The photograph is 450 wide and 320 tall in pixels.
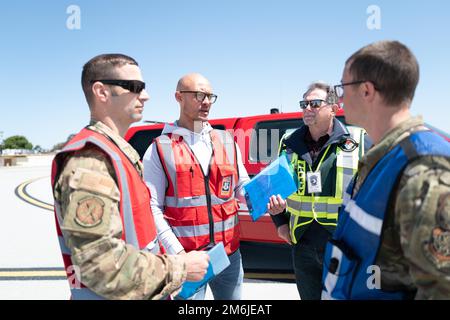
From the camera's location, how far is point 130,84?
1561 mm

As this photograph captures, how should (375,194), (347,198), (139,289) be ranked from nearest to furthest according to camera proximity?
1. (375,194)
2. (139,289)
3. (347,198)

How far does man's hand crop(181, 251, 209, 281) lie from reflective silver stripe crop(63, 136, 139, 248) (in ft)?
0.80

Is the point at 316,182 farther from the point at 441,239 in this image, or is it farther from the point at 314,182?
the point at 441,239

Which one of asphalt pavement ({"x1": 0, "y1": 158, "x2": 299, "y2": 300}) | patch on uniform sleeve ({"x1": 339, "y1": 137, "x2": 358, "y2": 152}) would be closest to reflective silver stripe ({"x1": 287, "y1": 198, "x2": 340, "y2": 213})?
patch on uniform sleeve ({"x1": 339, "y1": 137, "x2": 358, "y2": 152})

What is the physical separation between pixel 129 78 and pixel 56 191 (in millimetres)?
625

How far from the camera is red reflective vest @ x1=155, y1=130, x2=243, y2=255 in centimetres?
215

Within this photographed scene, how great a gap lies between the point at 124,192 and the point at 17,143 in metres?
130

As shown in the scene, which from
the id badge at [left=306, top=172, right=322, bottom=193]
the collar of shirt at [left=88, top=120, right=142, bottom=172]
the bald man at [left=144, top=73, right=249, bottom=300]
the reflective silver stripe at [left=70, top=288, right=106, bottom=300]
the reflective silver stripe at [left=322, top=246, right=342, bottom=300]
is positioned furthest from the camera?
the id badge at [left=306, top=172, right=322, bottom=193]

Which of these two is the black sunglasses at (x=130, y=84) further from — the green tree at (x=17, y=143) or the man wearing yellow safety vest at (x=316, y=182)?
the green tree at (x=17, y=143)

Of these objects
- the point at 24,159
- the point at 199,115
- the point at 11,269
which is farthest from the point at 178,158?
the point at 24,159

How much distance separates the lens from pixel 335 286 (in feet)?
4.07

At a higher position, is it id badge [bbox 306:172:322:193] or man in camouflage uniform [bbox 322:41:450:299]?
man in camouflage uniform [bbox 322:41:450:299]

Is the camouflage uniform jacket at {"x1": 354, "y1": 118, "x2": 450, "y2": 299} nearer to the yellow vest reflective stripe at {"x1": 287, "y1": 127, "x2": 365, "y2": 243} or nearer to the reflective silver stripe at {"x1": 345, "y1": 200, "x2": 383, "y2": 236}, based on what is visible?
the reflective silver stripe at {"x1": 345, "y1": 200, "x2": 383, "y2": 236}
